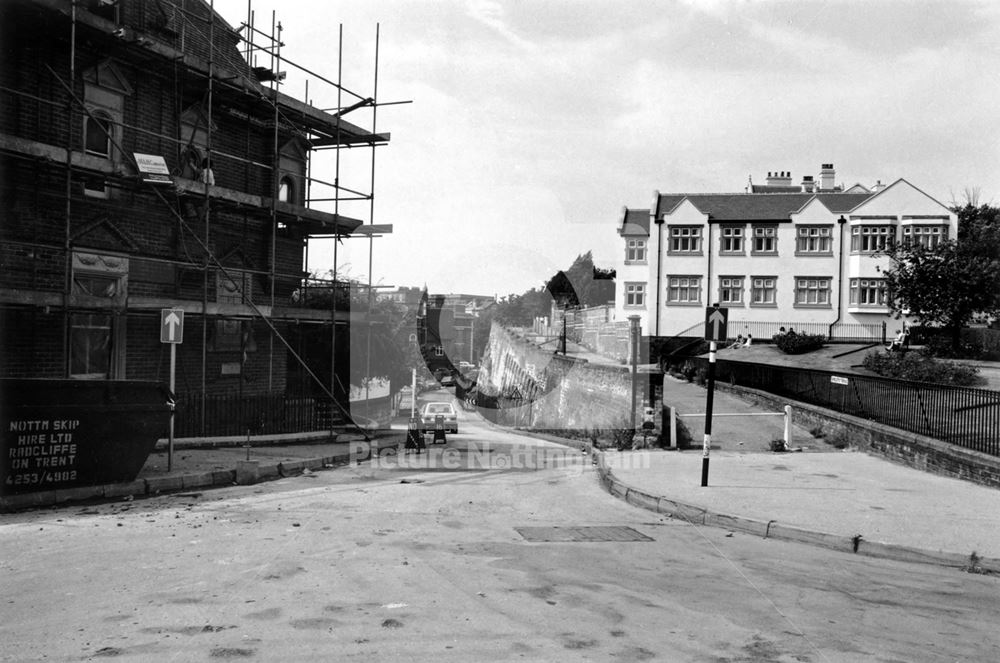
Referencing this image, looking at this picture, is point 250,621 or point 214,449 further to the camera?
point 214,449

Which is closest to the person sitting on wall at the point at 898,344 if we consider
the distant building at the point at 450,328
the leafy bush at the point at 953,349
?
the leafy bush at the point at 953,349

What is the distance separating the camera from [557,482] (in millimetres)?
13523

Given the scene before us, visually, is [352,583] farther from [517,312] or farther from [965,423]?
[517,312]

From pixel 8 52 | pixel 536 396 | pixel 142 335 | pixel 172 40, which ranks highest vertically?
pixel 172 40

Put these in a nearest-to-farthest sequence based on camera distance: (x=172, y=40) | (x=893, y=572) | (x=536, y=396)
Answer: (x=893, y=572) < (x=172, y=40) < (x=536, y=396)

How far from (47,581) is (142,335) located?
1013 centimetres

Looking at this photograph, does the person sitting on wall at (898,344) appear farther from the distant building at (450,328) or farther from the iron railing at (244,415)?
the iron railing at (244,415)

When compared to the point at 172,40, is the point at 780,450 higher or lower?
lower

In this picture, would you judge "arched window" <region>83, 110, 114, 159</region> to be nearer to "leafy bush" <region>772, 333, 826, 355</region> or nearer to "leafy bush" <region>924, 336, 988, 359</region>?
"leafy bush" <region>924, 336, 988, 359</region>

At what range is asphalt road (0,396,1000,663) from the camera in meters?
4.96

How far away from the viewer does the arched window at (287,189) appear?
2068cm

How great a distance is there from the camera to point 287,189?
68.5ft

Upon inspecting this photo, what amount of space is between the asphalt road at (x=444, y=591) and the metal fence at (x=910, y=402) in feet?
19.5

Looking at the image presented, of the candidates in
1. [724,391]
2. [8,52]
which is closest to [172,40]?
[8,52]
